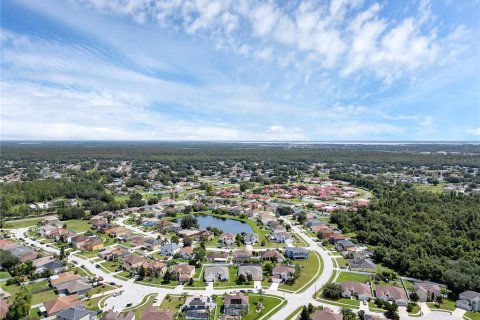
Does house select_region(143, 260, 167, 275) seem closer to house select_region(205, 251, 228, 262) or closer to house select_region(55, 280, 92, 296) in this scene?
house select_region(205, 251, 228, 262)

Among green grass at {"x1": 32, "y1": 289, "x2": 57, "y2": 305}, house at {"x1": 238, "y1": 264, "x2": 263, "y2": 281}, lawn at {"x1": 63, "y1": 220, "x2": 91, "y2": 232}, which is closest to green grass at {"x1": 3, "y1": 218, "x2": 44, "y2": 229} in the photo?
lawn at {"x1": 63, "y1": 220, "x2": 91, "y2": 232}

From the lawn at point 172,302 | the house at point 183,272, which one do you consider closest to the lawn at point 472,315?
the lawn at point 172,302

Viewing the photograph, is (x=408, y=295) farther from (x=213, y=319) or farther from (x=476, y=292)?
(x=213, y=319)

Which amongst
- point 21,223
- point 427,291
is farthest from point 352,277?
point 21,223

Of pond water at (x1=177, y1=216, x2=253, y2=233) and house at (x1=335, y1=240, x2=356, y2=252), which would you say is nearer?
house at (x1=335, y1=240, x2=356, y2=252)

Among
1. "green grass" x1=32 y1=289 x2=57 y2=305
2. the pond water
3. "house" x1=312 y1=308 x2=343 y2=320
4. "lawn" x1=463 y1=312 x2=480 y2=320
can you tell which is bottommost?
the pond water

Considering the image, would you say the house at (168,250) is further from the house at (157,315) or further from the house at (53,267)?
the house at (157,315)
